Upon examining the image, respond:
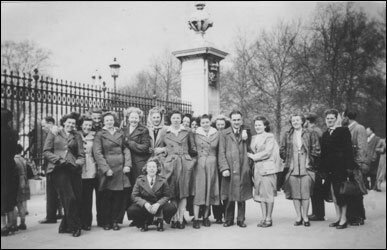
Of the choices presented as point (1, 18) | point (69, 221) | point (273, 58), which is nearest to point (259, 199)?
point (69, 221)

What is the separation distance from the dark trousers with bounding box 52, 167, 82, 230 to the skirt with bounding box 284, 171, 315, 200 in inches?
128

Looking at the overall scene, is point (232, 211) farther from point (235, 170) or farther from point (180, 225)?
point (180, 225)

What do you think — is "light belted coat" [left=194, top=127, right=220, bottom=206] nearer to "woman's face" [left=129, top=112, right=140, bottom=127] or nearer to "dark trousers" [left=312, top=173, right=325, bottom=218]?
"woman's face" [left=129, top=112, right=140, bottom=127]

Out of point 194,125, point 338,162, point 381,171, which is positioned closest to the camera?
point 338,162

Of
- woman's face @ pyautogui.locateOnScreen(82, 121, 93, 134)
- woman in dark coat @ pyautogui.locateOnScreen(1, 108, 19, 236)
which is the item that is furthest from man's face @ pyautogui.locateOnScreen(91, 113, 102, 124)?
woman in dark coat @ pyautogui.locateOnScreen(1, 108, 19, 236)

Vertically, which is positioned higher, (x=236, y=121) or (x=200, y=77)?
(x=200, y=77)

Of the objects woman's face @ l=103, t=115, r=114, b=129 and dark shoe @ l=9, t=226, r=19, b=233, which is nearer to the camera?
dark shoe @ l=9, t=226, r=19, b=233

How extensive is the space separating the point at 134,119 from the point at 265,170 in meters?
2.23

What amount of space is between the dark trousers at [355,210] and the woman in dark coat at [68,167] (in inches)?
163

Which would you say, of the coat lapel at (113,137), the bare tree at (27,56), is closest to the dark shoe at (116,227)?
the coat lapel at (113,137)

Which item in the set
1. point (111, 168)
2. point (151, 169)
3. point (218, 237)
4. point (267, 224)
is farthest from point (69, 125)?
point (267, 224)

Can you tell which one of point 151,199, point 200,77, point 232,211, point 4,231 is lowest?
point 4,231

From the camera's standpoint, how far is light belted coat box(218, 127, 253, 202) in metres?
6.66

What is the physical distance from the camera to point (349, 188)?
638 cm
